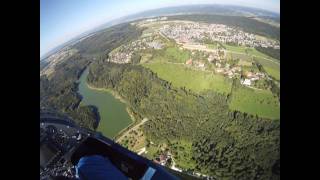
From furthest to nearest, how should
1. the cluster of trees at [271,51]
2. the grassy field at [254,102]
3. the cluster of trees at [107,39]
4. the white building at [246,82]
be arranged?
the cluster of trees at [107,39]
the white building at [246,82]
the grassy field at [254,102]
the cluster of trees at [271,51]

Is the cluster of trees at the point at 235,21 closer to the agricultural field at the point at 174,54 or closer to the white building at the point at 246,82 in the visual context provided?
the agricultural field at the point at 174,54

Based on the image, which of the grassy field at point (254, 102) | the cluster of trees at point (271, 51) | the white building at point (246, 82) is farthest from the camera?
the white building at point (246, 82)

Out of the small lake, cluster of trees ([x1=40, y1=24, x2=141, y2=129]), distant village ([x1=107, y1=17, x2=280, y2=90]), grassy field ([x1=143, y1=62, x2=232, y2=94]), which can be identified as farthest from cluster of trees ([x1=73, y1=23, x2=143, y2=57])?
grassy field ([x1=143, y1=62, x2=232, y2=94])

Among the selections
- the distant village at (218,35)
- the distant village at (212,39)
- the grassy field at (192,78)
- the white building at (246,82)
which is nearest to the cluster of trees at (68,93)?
the distant village at (212,39)

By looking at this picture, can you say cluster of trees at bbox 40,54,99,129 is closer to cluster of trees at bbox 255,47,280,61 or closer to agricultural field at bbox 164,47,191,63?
agricultural field at bbox 164,47,191,63
